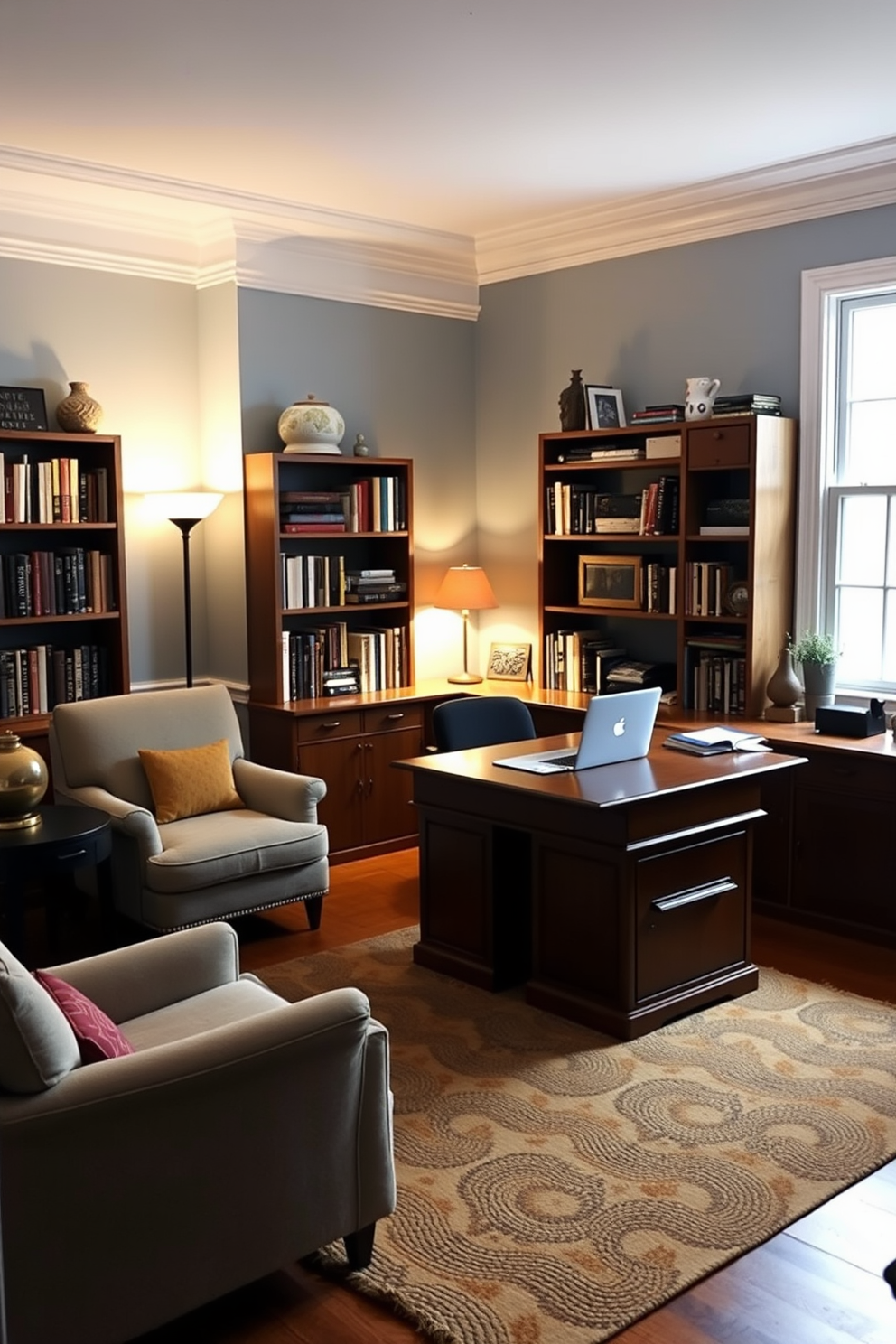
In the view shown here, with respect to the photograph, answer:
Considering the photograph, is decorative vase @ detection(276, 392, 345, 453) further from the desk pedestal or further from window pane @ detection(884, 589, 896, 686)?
window pane @ detection(884, 589, 896, 686)

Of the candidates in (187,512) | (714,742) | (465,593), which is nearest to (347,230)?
(187,512)

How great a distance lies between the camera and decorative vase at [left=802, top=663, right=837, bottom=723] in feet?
16.7

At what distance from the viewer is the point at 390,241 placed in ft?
20.0

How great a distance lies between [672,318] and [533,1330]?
177 inches

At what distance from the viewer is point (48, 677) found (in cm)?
524

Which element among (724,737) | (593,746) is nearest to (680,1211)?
(593,746)

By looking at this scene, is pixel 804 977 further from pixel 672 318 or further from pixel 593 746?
pixel 672 318

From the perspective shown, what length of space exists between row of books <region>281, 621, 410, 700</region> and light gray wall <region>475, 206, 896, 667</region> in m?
0.77

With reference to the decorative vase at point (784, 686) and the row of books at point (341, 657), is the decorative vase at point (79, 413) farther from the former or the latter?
the decorative vase at point (784, 686)

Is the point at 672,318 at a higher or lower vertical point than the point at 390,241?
lower

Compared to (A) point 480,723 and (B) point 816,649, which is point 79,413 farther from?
(B) point 816,649

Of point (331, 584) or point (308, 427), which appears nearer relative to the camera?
point (308, 427)

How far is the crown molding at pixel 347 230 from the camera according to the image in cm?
508

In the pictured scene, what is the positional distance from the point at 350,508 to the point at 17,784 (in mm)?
2385
